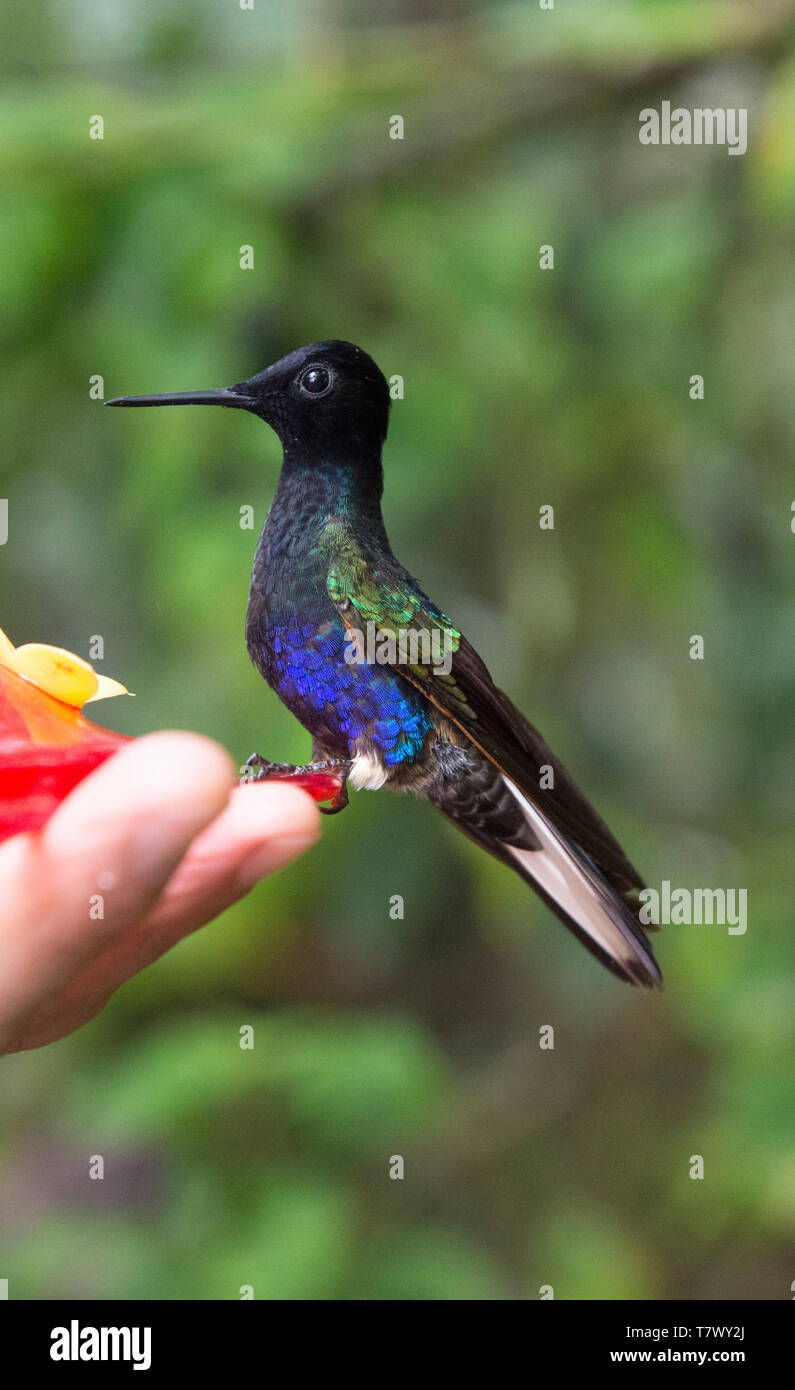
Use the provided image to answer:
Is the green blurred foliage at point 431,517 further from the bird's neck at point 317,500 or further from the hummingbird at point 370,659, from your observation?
the bird's neck at point 317,500

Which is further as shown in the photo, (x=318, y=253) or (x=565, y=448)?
(x=565, y=448)

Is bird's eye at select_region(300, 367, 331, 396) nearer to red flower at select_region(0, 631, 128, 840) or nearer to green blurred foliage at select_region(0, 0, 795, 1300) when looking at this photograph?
red flower at select_region(0, 631, 128, 840)

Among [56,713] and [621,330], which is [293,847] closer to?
[56,713]

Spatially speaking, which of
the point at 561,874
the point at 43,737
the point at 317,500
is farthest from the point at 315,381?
the point at 561,874

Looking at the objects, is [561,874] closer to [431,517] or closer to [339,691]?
[339,691]

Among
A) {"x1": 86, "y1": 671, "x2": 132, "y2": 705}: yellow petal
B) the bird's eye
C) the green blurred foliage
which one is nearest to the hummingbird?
the bird's eye
